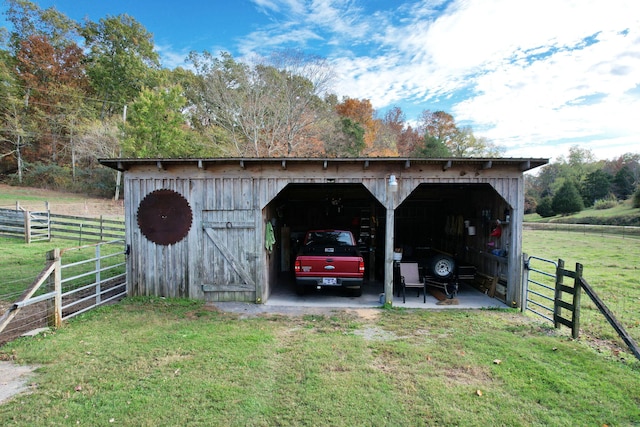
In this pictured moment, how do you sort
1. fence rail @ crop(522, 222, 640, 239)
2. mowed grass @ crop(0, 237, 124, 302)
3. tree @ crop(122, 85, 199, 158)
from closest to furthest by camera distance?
mowed grass @ crop(0, 237, 124, 302)
tree @ crop(122, 85, 199, 158)
fence rail @ crop(522, 222, 640, 239)

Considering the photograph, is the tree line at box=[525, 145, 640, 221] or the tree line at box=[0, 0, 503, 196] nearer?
the tree line at box=[0, 0, 503, 196]

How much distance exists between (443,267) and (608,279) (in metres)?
5.40

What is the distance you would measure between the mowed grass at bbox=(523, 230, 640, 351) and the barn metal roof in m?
2.99

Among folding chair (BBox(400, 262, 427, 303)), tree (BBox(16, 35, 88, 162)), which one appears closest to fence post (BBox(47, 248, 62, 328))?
folding chair (BBox(400, 262, 427, 303))

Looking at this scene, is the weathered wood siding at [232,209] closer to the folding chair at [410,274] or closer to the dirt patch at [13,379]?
the folding chair at [410,274]

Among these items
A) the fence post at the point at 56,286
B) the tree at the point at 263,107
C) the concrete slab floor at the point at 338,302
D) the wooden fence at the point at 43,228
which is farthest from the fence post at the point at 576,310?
the tree at the point at 263,107

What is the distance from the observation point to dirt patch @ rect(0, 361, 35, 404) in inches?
127

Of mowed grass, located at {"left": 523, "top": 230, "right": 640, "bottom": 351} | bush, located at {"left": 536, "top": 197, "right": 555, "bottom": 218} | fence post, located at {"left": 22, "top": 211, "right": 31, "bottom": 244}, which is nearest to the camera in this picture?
mowed grass, located at {"left": 523, "top": 230, "right": 640, "bottom": 351}

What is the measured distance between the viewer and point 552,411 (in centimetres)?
303

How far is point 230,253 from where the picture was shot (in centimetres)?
673

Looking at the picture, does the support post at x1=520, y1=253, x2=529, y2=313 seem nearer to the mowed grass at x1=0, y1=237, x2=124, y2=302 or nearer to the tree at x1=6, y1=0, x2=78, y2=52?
the mowed grass at x1=0, y1=237, x2=124, y2=302

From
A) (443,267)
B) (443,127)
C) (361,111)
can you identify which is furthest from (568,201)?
(443,267)

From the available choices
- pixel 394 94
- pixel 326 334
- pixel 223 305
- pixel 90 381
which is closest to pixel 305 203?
pixel 223 305

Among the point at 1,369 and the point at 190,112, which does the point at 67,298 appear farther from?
the point at 190,112
